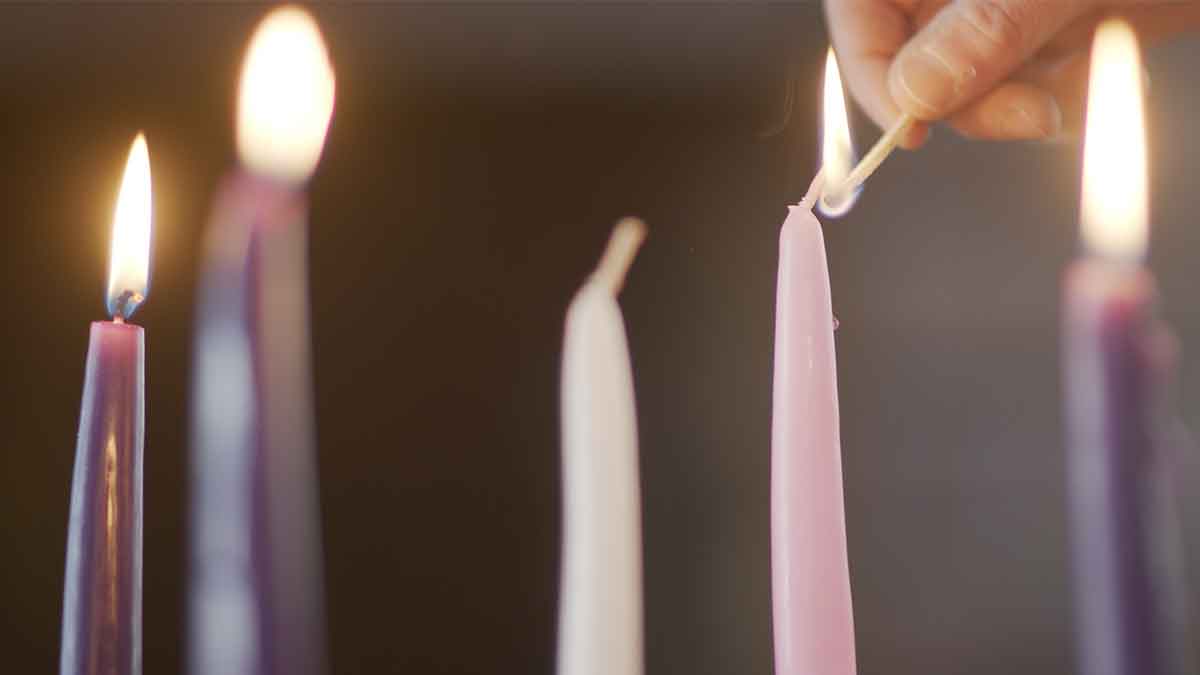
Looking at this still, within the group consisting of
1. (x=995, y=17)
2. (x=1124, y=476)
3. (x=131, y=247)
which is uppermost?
(x=995, y=17)

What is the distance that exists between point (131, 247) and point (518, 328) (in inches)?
14.2

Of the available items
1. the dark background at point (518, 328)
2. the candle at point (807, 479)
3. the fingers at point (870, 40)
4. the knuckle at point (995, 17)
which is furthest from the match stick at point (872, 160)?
the dark background at point (518, 328)

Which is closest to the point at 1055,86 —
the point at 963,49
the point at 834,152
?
the point at 963,49

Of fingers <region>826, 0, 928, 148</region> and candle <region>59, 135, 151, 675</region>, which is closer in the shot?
candle <region>59, 135, 151, 675</region>

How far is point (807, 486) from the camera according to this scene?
257 mm

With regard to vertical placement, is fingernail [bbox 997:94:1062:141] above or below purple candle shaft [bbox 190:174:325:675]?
above

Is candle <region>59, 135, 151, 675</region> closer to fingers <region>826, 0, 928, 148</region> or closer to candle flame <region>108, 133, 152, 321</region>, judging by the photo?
candle flame <region>108, 133, 152, 321</region>

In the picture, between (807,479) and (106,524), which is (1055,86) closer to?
(807,479)

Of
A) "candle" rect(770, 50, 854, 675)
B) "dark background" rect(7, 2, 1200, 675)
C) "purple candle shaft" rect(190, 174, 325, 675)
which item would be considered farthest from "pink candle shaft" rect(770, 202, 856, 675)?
"dark background" rect(7, 2, 1200, 675)

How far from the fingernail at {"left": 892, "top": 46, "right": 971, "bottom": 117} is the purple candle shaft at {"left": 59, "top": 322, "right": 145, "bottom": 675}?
0.29 m

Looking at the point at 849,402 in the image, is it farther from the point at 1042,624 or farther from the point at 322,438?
the point at 322,438

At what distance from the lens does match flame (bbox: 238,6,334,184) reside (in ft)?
1.07

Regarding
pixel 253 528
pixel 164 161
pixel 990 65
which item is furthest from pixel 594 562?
pixel 164 161

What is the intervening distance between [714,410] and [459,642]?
0.23 m
